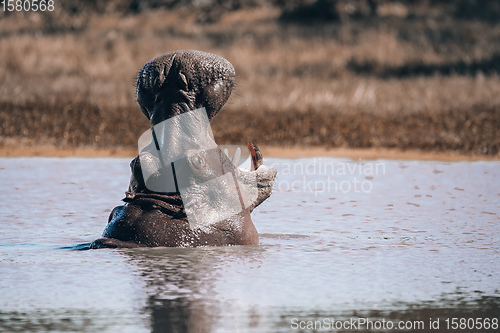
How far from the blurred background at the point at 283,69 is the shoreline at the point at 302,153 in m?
0.37

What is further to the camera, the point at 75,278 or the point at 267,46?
the point at 267,46

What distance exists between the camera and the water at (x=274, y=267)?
4.89 meters

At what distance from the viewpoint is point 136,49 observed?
2739cm


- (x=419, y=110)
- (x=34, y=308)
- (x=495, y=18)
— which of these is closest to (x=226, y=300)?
(x=34, y=308)

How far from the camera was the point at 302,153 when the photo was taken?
15219mm

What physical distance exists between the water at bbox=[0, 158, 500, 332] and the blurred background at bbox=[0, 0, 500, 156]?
616 centimetres

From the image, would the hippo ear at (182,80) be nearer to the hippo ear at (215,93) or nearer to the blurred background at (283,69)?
the hippo ear at (215,93)

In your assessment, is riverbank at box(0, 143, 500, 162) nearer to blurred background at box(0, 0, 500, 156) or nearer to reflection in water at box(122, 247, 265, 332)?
blurred background at box(0, 0, 500, 156)

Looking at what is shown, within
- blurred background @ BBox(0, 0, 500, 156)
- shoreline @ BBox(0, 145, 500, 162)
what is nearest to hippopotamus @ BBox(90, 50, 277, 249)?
shoreline @ BBox(0, 145, 500, 162)

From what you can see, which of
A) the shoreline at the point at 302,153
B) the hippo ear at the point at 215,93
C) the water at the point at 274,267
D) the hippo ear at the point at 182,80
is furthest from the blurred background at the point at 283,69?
the hippo ear at the point at 182,80

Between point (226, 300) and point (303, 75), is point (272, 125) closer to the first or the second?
point (303, 75)

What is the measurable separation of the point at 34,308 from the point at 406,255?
281cm

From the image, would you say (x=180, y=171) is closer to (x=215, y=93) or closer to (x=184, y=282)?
(x=215, y=93)

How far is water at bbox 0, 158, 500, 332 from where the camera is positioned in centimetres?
489
